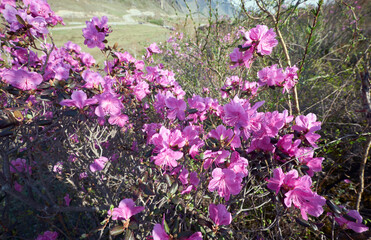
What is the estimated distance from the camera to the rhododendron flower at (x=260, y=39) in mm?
1138

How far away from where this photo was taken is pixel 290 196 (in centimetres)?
77

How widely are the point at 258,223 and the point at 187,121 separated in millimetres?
1331

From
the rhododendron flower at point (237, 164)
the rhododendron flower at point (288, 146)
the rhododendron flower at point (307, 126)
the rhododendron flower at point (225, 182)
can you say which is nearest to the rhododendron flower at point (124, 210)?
the rhododendron flower at point (225, 182)

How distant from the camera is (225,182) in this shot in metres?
0.87

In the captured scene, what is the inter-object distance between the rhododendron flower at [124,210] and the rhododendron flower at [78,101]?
1.94 feet

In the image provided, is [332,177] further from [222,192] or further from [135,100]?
[135,100]

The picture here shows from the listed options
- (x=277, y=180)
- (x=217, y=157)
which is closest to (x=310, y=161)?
(x=277, y=180)

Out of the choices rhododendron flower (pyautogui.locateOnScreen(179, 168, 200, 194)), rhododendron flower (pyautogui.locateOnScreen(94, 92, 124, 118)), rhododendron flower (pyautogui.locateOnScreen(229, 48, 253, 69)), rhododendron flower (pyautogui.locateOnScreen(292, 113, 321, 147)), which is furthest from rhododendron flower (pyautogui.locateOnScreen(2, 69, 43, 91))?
rhododendron flower (pyautogui.locateOnScreen(292, 113, 321, 147))

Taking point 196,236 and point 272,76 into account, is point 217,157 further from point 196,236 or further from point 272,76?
point 272,76

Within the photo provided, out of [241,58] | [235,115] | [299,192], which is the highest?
[241,58]

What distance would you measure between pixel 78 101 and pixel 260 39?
1187 mm

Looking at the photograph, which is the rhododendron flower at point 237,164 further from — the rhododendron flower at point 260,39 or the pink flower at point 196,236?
the rhododendron flower at point 260,39

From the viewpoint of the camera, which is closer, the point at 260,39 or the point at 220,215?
the point at 220,215

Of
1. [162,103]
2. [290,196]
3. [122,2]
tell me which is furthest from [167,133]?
[122,2]
